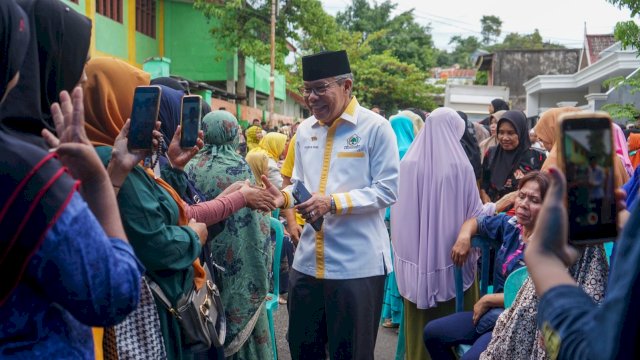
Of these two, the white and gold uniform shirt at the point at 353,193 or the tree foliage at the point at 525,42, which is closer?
the white and gold uniform shirt at the point at 353,193

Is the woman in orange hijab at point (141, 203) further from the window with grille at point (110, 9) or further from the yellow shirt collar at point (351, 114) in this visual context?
the window with grille at point (110, 9)

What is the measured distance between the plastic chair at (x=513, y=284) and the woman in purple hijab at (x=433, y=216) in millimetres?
792

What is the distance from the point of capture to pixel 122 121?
7.53ft

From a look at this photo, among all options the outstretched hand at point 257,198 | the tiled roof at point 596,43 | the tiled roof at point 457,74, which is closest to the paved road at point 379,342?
the outstretched hand at point 257,198

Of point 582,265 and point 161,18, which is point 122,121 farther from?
point 161,18

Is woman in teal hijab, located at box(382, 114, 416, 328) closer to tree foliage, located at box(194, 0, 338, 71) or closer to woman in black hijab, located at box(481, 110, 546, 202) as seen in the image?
woman in black hijab, located at box(481, 110, 546, 202)

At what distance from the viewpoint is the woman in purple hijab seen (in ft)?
13.4

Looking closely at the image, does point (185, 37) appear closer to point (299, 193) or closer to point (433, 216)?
point (433, 216)

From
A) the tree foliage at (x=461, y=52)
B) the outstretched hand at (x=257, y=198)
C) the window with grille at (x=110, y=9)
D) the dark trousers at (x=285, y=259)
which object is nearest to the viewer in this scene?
the outstretched hand at (x=257, y=198)

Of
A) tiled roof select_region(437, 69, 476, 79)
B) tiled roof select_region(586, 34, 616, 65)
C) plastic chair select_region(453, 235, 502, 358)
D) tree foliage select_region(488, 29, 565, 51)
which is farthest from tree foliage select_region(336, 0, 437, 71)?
plastic chair select_region(453, 235, 502, 358)

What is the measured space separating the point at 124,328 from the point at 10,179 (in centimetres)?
101

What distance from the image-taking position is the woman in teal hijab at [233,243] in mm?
3590

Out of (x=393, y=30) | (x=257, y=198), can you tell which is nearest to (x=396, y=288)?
(x=257, y=198)

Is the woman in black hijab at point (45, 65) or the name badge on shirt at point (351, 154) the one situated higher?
the woman in black hijab at point (45, 65)
